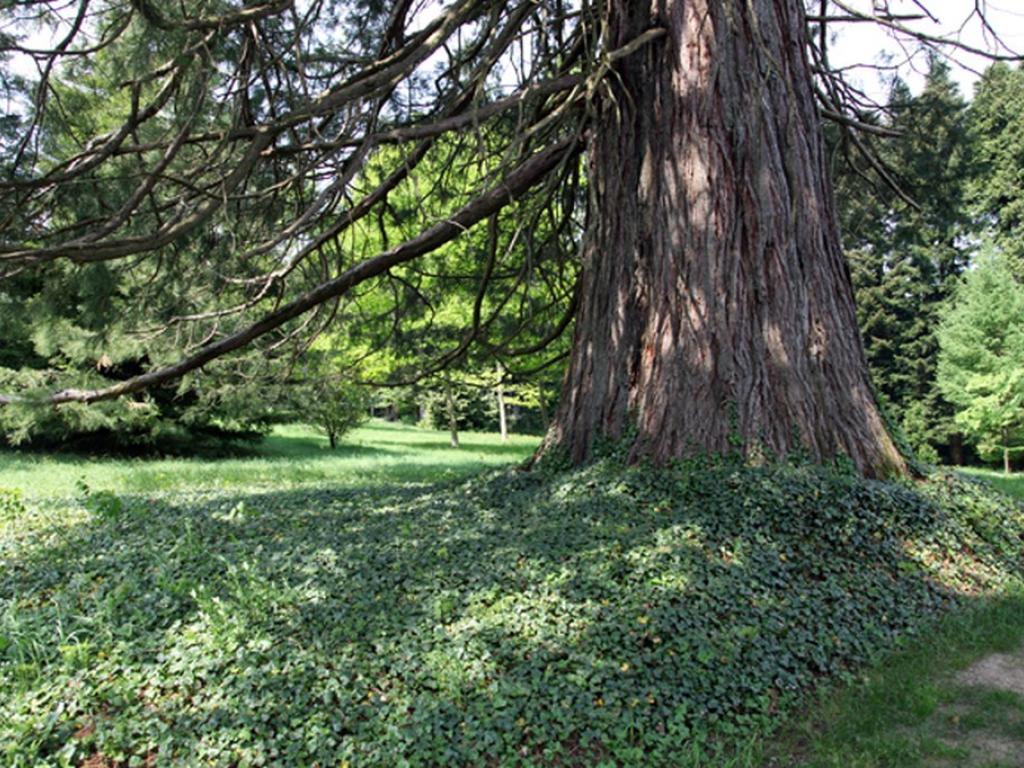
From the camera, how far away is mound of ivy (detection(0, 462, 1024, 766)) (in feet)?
9.31

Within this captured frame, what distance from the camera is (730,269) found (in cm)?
507

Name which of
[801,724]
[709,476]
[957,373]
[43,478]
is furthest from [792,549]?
[957,373]

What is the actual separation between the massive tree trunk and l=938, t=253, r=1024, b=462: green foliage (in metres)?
20.2

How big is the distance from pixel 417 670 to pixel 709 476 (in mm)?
2362

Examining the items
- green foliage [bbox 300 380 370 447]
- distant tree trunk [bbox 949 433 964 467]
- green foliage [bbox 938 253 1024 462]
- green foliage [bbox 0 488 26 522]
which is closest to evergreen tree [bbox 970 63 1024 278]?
green foliage [bbox 938 253 1024 462]

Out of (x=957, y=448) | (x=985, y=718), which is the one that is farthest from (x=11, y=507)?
(x=957, y=448)

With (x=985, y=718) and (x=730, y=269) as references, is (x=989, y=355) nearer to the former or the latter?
(x=730, y=269)

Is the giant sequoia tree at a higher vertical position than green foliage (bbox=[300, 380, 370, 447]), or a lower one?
higher

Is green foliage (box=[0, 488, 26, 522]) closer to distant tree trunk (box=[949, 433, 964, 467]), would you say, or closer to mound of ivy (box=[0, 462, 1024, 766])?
mound of ivy (box=[0, 462, 1024, 766])

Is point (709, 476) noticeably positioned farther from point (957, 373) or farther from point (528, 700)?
point (957, 373)

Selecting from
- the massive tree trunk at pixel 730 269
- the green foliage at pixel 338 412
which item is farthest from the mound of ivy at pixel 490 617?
the green foliage at pixel 338 412

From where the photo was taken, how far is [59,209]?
572 centimetres

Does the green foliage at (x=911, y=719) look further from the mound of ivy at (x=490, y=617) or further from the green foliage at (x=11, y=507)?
the green foliage at (x=11, y=507)

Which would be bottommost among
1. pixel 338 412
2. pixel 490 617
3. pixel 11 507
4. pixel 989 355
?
pixel 490 617
